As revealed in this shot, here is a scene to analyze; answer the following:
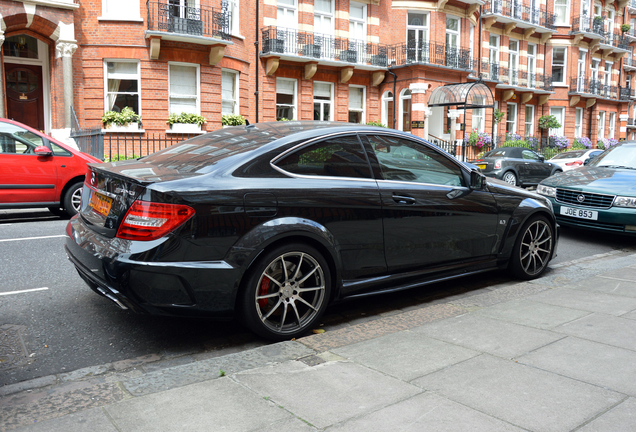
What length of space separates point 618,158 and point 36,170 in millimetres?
9991

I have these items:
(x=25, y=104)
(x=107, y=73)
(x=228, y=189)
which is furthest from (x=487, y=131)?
(x=228, y=189)

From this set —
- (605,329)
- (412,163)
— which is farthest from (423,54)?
(605,329)

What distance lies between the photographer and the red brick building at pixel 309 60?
1867 cm

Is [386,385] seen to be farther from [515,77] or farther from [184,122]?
[515,77]

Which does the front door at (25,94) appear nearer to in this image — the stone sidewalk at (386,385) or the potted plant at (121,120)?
the potted plant at (121,120)

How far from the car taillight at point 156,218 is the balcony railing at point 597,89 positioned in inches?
1554

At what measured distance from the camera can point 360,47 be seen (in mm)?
26203

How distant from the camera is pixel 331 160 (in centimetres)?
433

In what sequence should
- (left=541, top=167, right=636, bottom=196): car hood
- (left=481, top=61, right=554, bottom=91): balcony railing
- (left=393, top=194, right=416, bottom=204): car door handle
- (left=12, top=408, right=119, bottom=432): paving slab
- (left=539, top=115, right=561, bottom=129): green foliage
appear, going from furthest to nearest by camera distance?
(left=539, top=115, right=561, bottom=129): green foliage < (left=481, top=61, right=554, bottom=91): balcony railing < (left=541, top=167, right=636, bottom=196): car hood < (left=393, top=194, right=416, bottom=204): car door handle < (left=12, top=408, right=119, bottom=432): paving slab

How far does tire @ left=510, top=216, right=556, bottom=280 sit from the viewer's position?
18.6 ft

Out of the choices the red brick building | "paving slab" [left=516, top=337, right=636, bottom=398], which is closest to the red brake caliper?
"paving slab" [left=516, top=337, right=636, bottom=398]

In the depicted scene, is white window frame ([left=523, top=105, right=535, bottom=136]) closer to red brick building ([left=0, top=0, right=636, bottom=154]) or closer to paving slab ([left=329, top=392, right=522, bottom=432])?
red brick building ([left=0, top=0, right=636, bottom=154])

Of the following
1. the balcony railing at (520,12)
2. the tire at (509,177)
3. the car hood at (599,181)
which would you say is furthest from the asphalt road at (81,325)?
the balcony railing at (520,12)

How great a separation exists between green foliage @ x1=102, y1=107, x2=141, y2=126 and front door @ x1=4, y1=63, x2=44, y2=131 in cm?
299
